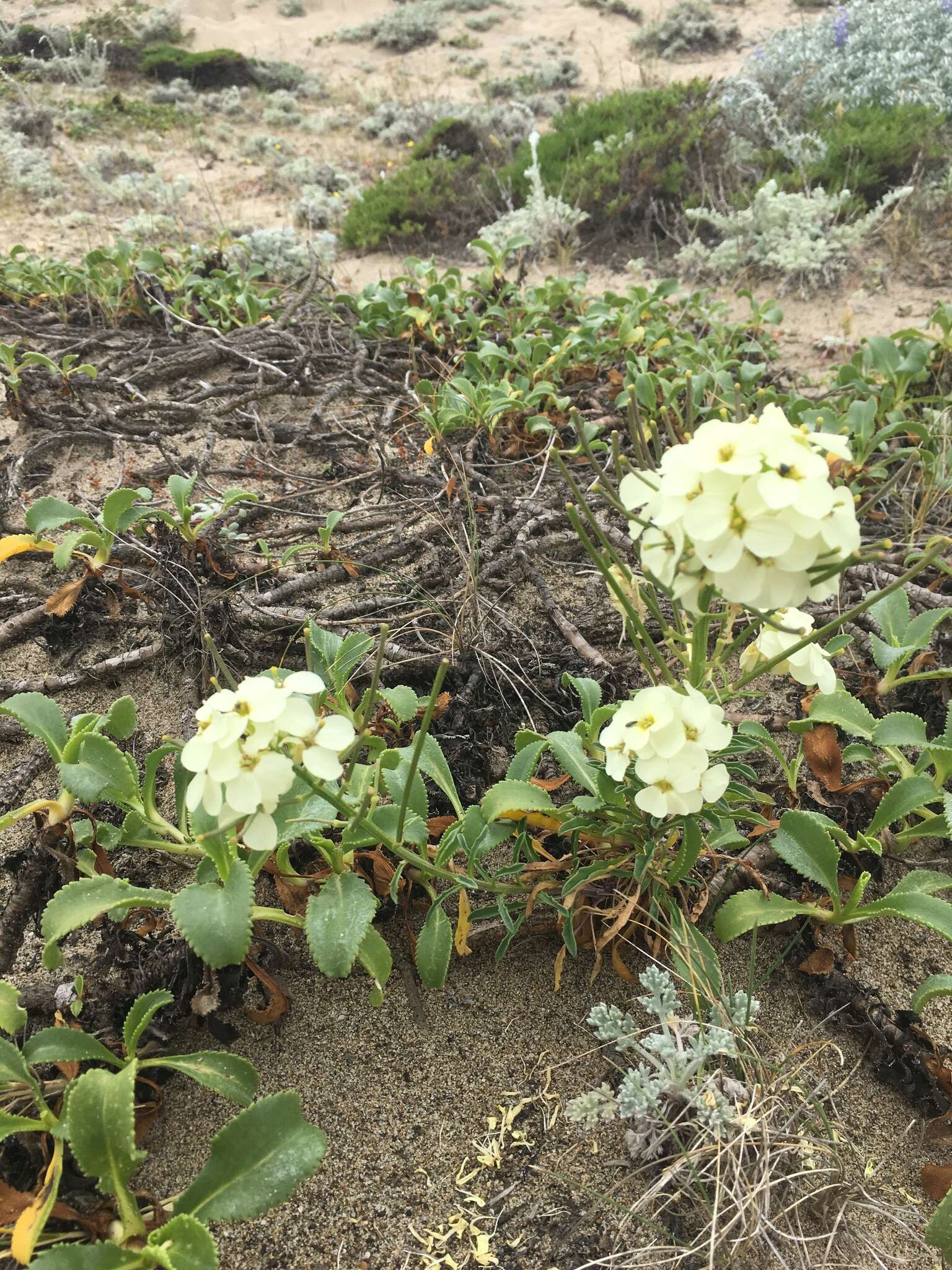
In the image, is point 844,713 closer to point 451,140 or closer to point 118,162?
point 451,140

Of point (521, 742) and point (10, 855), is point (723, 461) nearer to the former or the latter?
point (521, 742)

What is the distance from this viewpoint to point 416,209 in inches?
258

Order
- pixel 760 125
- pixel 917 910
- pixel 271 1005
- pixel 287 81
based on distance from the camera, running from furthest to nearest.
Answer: pixel 287 81, pixel 760 125, pixel 271 1005, pixel 917 910

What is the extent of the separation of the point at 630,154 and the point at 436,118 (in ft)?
12.0

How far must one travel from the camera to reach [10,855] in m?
1.65

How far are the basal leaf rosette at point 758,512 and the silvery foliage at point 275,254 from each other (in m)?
4.38

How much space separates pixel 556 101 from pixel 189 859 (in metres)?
10.8

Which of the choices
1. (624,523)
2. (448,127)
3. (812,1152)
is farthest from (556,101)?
(812,1152)

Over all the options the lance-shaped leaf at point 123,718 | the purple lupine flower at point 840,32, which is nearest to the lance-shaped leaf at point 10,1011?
the lance-shaped leaf at point 123,718

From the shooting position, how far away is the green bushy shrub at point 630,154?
20.3ft

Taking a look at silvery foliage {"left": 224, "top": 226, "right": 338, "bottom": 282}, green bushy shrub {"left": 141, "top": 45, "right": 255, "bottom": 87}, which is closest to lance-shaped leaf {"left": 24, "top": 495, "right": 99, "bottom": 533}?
silvery foliage {"left": 224, "top": 226, "right": 338, "bottom": 282}

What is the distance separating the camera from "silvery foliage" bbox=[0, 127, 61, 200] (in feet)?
23.4

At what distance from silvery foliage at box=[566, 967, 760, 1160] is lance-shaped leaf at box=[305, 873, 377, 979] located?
0.45 meters

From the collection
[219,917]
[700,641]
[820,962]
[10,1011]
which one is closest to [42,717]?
[10,1011]
